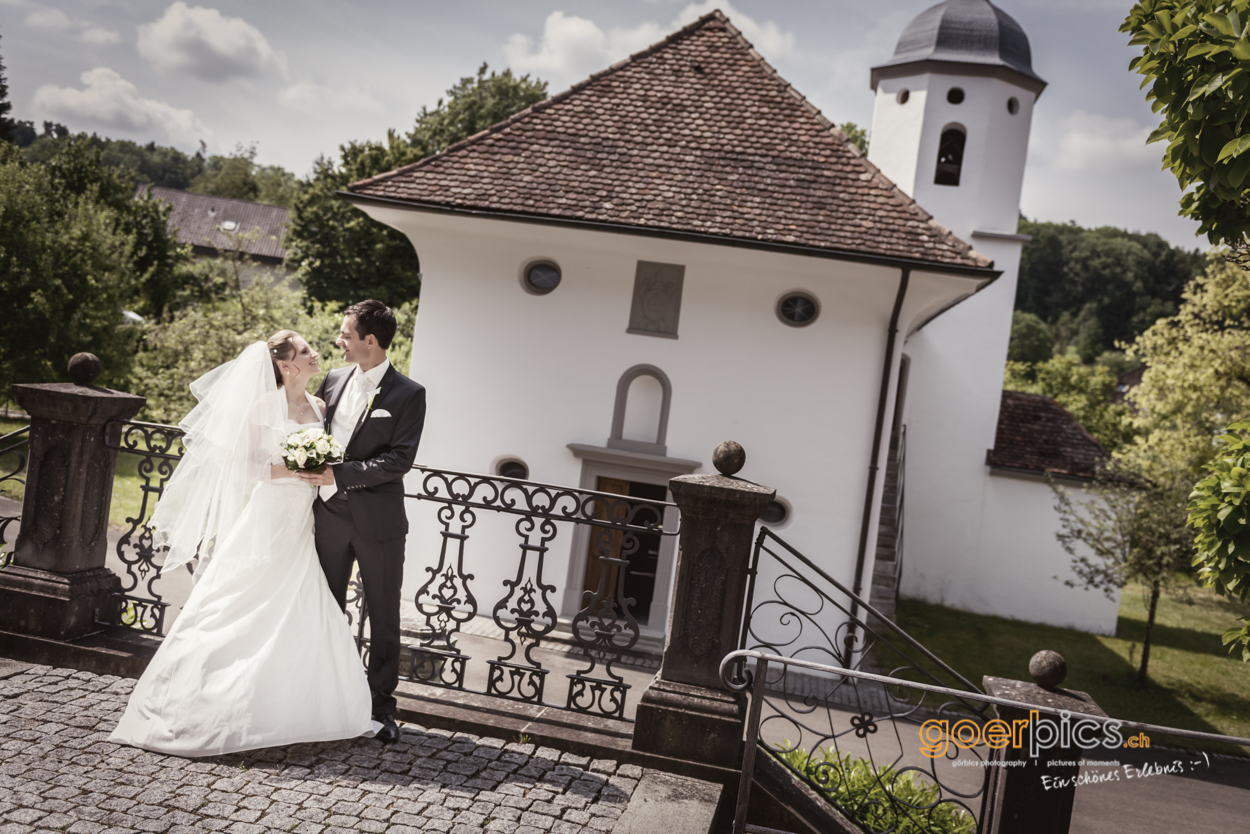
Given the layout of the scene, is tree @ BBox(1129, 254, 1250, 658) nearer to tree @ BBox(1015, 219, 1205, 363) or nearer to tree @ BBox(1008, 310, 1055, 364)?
tree @ BBox(1008, 310, 1055, 364)

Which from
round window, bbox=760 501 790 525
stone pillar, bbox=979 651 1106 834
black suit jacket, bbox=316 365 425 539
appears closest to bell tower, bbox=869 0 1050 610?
round window, bbox=760 501 790 525

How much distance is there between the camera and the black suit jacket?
4.63 meters

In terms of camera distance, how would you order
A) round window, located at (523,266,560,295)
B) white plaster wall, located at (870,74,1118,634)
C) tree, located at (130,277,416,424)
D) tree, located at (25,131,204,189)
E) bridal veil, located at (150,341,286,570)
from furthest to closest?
tree, located at (25,131,204,189)
tree, located at (130,277,416,424)
white plaster wall, located at (870,74,1118,634)
round window, located at (523,266,560,295)
bridal veil, located at (150,341,286,570)

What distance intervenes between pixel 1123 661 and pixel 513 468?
13488 millimetres

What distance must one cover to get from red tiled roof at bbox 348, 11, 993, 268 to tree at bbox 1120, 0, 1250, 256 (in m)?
7.43

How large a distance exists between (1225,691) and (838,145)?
13293 mm

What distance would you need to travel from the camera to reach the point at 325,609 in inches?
Result: 179

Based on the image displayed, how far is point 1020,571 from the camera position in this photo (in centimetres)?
1980

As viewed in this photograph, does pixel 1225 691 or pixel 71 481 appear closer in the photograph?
pixel 71 481

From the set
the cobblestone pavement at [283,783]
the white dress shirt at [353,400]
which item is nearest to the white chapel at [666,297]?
the white dress shirt at [353,400]

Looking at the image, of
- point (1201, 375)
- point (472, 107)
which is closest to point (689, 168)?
point (1201, 375)

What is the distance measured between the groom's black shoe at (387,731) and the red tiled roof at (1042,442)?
17.8 meters

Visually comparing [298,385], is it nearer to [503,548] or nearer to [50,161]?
[503,548]

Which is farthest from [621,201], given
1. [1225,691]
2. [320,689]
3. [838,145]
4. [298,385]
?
[1225,691]
